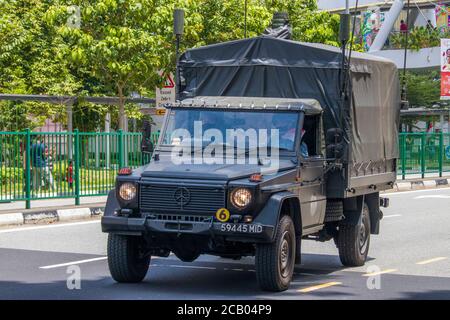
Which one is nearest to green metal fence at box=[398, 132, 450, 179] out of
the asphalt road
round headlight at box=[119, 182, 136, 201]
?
the asphalt road

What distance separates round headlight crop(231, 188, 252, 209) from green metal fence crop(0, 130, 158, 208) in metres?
10.8

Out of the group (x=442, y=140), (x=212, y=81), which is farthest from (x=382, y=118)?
(x=442, y=140)

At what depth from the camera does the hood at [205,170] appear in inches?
415

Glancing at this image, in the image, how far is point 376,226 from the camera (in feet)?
47.1

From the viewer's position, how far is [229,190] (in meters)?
10.4

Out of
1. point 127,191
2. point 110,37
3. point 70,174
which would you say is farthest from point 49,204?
point 127,191

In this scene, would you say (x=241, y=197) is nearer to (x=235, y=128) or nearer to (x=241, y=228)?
(x=241, y=228)

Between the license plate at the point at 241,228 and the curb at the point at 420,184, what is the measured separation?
21.6 m

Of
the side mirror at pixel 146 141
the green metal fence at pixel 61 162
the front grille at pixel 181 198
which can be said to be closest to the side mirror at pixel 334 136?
the front grille at pixel 181 198

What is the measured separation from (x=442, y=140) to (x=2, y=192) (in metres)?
20.6

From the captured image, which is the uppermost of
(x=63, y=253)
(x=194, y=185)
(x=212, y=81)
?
(x=212, y=81)

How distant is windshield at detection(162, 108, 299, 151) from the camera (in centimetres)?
1152
